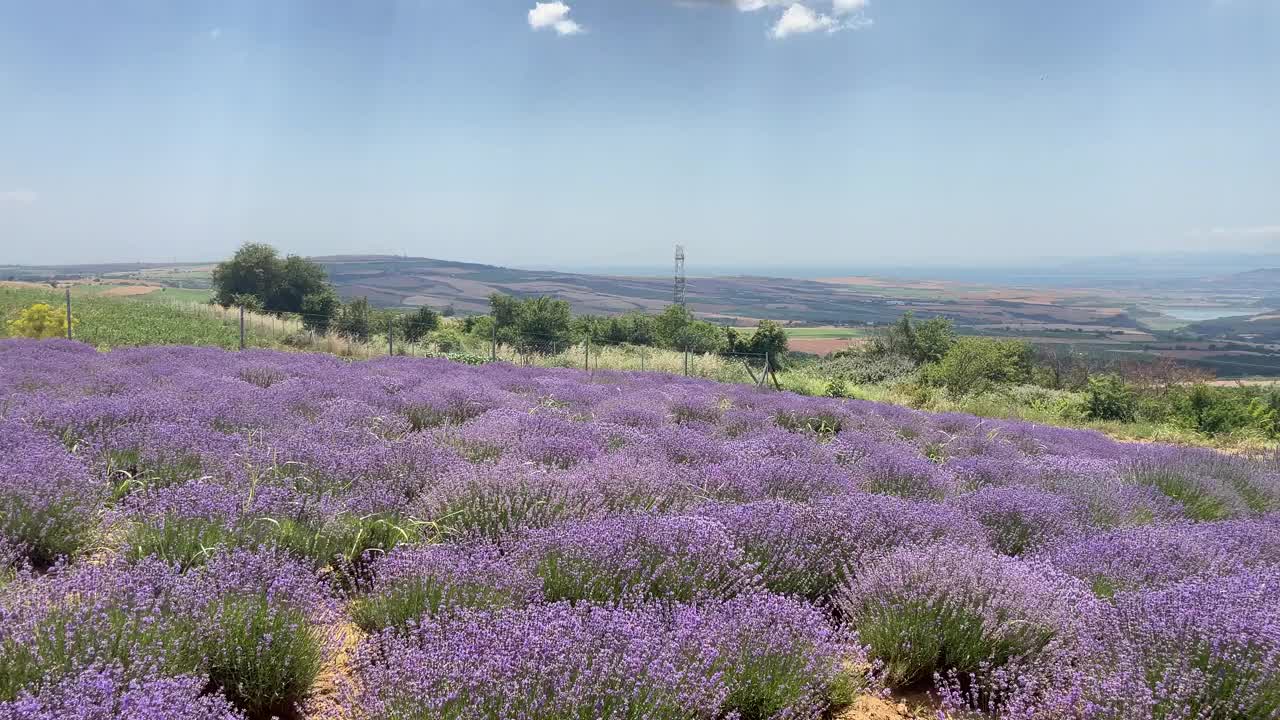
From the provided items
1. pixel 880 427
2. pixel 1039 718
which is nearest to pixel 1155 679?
pixel 1039 718

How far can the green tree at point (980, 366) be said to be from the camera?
2286cm

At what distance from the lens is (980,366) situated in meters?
24.4

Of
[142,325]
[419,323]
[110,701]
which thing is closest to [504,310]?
[419,323]

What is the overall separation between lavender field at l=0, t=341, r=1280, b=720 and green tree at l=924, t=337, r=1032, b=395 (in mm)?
18041

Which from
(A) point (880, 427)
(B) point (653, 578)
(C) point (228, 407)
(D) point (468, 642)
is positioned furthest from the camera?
(A) point (880, 427)

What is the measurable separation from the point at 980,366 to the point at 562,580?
964 inches

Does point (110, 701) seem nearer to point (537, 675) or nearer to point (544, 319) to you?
point (537, 675)

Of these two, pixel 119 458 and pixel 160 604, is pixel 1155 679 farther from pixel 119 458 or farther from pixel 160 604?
pixel 119 458

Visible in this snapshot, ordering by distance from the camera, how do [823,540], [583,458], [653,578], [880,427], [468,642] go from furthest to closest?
[880,427], [583,458], [823,540], [653,578], [468,642]

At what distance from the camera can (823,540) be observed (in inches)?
137

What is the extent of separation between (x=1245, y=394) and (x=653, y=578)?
23.8 meters

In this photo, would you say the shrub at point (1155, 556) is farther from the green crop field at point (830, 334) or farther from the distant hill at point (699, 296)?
the distant hill at point (699, 296)

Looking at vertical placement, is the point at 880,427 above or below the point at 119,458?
below

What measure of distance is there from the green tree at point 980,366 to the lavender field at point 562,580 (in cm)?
1804
